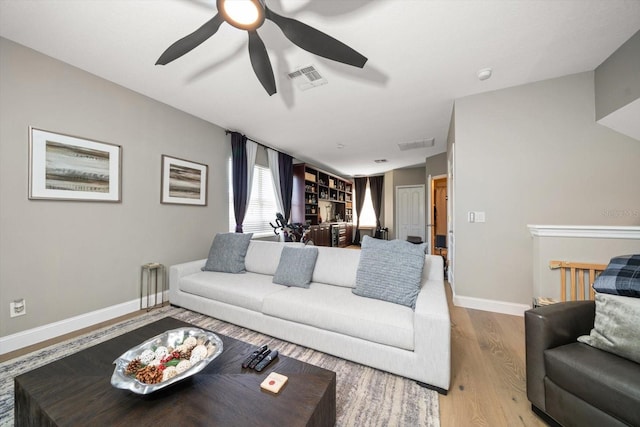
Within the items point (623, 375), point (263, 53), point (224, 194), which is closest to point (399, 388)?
point (623, 375)

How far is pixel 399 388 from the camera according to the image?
58.1 inches

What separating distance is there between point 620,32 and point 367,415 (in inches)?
131

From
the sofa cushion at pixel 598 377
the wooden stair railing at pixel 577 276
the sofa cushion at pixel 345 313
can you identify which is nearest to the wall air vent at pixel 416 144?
the wooden stair railing at pixel 577 276

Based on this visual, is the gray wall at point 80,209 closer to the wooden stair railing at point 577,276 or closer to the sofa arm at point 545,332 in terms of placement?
the sofa arm at point 545,332

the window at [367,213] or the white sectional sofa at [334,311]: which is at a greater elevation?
the window at [367,213]

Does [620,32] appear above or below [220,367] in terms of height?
above

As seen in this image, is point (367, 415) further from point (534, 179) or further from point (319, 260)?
point (534, 179)

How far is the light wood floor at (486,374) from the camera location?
127cm

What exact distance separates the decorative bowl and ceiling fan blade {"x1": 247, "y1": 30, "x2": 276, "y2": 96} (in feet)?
6.00

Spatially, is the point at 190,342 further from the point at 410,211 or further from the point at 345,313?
the point at 410,211

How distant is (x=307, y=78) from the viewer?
242cm

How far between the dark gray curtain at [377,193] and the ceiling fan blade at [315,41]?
21.5ft

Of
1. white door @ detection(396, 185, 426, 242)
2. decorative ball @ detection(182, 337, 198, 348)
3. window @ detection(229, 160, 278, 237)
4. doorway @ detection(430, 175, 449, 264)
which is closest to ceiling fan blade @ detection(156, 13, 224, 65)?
decorative ball @ detection(182, 337, 198, 348)

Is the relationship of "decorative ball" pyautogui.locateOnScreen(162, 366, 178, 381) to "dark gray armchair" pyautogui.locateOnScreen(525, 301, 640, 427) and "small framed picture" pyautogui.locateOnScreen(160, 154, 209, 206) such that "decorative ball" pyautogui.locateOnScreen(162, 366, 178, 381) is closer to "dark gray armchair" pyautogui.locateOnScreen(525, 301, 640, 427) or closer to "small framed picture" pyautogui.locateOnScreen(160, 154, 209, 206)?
"dark gray armchair" pyautogui.locateOnScreen(525, 301, 640, 427)
